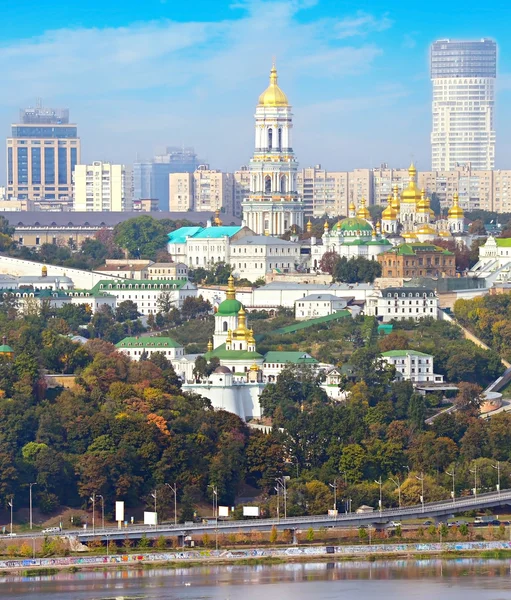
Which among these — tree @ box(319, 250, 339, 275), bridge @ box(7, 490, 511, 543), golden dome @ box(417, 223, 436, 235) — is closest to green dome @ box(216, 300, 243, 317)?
tree @ box(319, 250, 339, 275)

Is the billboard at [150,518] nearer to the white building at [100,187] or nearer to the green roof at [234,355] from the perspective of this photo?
the green roof at [234,355]

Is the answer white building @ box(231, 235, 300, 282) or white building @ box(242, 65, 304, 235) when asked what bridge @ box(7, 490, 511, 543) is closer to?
white building @ box(231, 235, 300, 282)

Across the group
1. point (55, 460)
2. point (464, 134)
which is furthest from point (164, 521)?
point (464, 134)

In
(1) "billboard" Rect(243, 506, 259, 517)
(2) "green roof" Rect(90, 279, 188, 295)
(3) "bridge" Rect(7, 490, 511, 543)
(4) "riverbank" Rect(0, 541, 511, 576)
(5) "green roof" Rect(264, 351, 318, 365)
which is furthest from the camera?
(2) "green roof" Rect(90, 279, 188, 295)

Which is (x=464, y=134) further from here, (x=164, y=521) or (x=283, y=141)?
(x=164, y=521)

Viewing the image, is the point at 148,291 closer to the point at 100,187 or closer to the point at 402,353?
the point at 402,353

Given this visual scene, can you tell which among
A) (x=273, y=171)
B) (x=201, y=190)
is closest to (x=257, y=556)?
(x=273, y=171)
